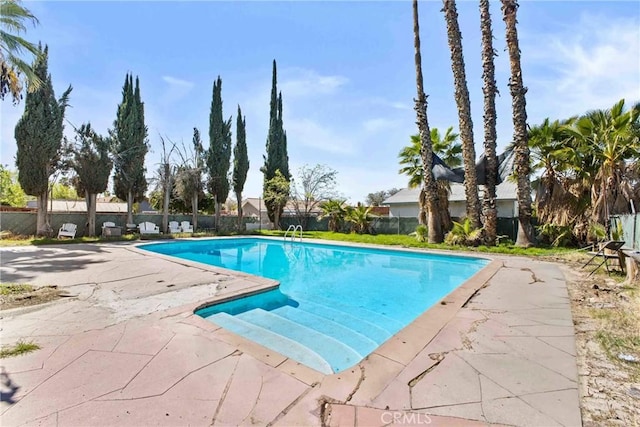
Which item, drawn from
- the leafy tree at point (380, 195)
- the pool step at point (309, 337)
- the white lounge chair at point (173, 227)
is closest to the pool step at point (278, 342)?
the pool step at point (309, 337)

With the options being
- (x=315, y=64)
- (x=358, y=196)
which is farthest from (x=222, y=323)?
(x=358, y=196)

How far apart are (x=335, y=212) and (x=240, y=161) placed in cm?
800

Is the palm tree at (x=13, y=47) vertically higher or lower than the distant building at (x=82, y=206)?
higher

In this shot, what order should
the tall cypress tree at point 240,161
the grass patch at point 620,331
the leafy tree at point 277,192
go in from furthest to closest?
the leafy tree at point 277,192, the tall cypress tree at point 240,161, the grass patch at point 620,331

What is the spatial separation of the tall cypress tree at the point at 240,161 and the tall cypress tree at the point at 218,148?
1101mm

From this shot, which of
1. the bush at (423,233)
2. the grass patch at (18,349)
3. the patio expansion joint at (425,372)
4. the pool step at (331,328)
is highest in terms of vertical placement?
the bush at (423,233)

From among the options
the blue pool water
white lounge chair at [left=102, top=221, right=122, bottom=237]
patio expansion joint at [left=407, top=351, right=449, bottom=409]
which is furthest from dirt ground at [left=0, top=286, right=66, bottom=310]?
white lounge chair at [left=102, top=221, right=122, bottom=237]

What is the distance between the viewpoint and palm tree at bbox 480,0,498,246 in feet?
40.2

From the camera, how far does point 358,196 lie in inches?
923

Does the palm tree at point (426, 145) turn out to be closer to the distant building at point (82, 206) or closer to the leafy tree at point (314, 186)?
the leafy tree at point (314, 186)

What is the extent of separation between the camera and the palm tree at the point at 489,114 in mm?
12242

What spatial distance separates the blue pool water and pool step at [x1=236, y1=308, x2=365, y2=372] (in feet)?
0.04

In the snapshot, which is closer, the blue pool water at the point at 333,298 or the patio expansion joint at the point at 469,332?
the patio expansion joint at the point at 469,332

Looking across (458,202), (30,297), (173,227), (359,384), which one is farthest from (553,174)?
(173,227)
